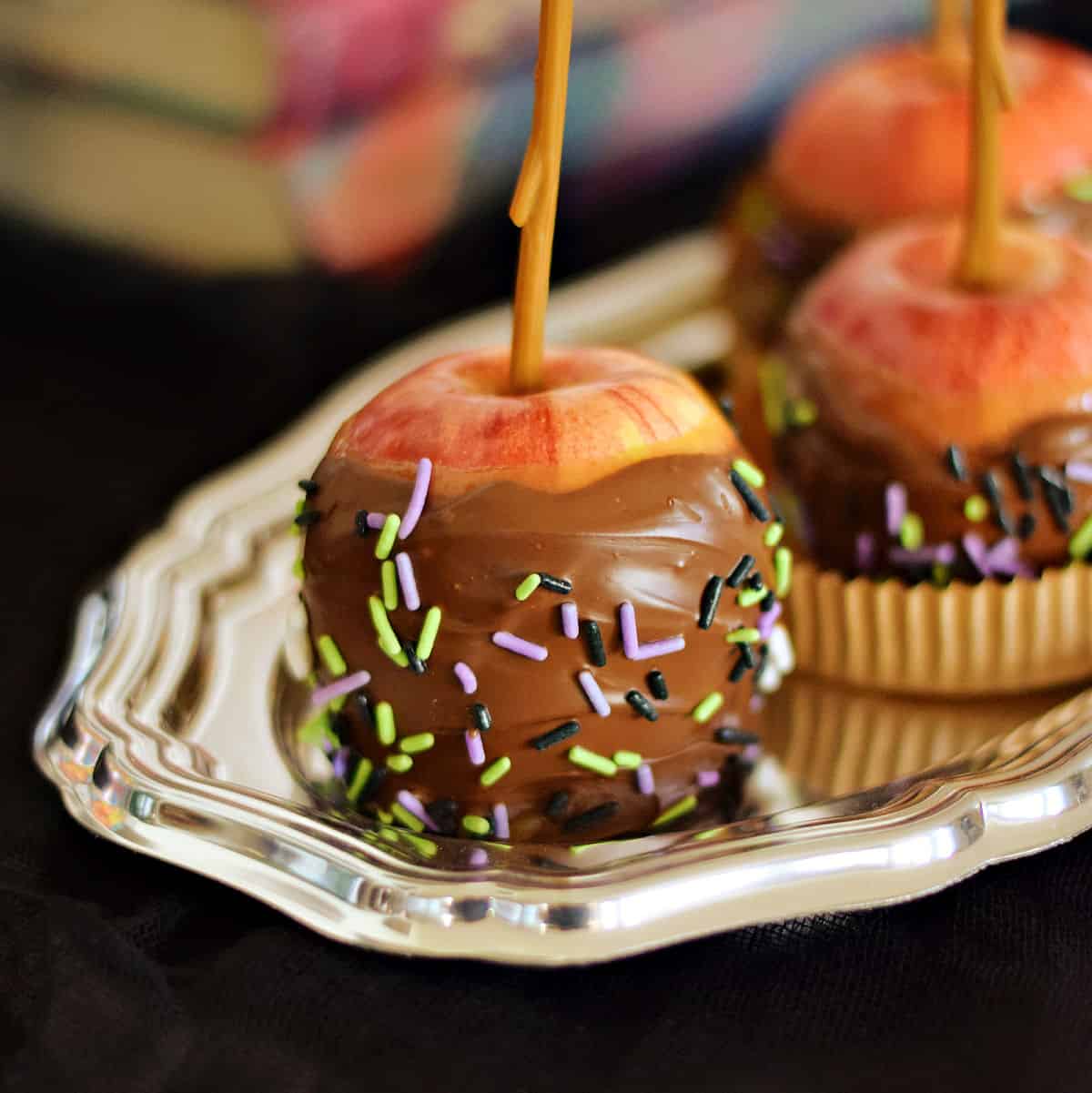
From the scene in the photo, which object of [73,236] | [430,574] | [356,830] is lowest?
[73,236]

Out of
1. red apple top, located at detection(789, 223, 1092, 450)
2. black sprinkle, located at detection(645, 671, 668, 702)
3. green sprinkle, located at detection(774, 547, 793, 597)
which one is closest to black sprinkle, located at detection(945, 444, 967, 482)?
red apple top, located at detection(789, 223, 1092, 450)

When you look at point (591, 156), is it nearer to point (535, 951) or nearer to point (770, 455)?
point (770, 455)

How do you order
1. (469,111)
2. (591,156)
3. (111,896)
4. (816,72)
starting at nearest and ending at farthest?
(111,896) → (469,111) → (591,156) → (816,72)

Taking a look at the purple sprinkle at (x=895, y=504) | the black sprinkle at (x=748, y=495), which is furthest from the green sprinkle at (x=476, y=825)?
the purple sprinkle at (x=895, y=504)

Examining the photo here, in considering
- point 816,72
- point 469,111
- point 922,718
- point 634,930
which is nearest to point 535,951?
point 634,930

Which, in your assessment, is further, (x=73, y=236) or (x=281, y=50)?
(x=73, y=236)

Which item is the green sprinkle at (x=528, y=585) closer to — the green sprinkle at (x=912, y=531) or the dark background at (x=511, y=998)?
the dark background at (x=511, y=998)

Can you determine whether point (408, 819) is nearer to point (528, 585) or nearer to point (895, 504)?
point (528, 585)
